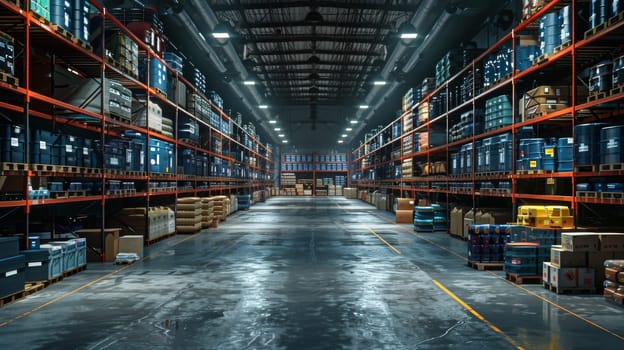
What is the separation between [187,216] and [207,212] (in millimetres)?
2075

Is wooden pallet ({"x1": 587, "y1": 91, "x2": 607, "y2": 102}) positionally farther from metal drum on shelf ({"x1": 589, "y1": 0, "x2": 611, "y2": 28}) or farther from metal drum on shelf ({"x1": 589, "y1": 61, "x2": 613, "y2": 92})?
metal drum on shelf ({"x1": 589, "y1": 0, "x2": 611, "y2": 28})

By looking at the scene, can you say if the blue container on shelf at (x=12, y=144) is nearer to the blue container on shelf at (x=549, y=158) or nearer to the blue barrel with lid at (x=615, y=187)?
the blue barrel with lid at (x=615, y=187)

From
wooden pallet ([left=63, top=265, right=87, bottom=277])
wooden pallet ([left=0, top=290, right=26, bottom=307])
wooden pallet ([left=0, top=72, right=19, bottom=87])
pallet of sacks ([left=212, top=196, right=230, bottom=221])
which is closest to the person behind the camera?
wooden pallet ([left=0, top=290, right=26, bottom=307])

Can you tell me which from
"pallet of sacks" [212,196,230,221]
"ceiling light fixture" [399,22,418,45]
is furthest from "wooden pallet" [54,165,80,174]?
"pallet of sacks" [212,196,230,221]

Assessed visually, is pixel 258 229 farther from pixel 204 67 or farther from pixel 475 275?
pixel 475 275

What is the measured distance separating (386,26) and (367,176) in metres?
24.0

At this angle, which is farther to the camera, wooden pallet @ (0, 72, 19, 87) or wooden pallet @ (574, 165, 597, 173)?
wooden pallet @ (574, 165, 597, 173)

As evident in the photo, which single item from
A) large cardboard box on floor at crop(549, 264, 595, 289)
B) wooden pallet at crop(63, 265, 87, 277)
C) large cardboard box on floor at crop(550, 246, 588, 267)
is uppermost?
large cardboard box on floor at crop(550, 246, 588, 267)

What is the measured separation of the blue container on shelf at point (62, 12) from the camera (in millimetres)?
8469

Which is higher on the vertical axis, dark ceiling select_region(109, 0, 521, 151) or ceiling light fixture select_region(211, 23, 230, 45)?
dark ceiling select_region(109, 0, 521, 151)

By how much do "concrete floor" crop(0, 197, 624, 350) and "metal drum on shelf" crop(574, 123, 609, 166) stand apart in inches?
97.1

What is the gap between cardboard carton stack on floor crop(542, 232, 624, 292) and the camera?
723 centimetres

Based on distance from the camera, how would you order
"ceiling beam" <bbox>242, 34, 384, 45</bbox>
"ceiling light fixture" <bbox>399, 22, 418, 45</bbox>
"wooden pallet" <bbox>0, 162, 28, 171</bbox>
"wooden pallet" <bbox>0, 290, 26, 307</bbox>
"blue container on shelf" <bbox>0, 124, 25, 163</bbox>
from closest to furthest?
"wooden pallet" <bbox>0, 290, 26, 307</bbox>
"wooden pallet" <bbox>0, 162, 28, 171</bbox>
"blue container on shelf" <bbox>0, 124, 25, 163</bbox>
"ceiling light fixture" <bbox>399, 22, 418, 45</bbox>
"ceiling beam" <bbox>242, 34, 384, 45</bbox>

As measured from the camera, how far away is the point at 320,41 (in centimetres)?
2103
